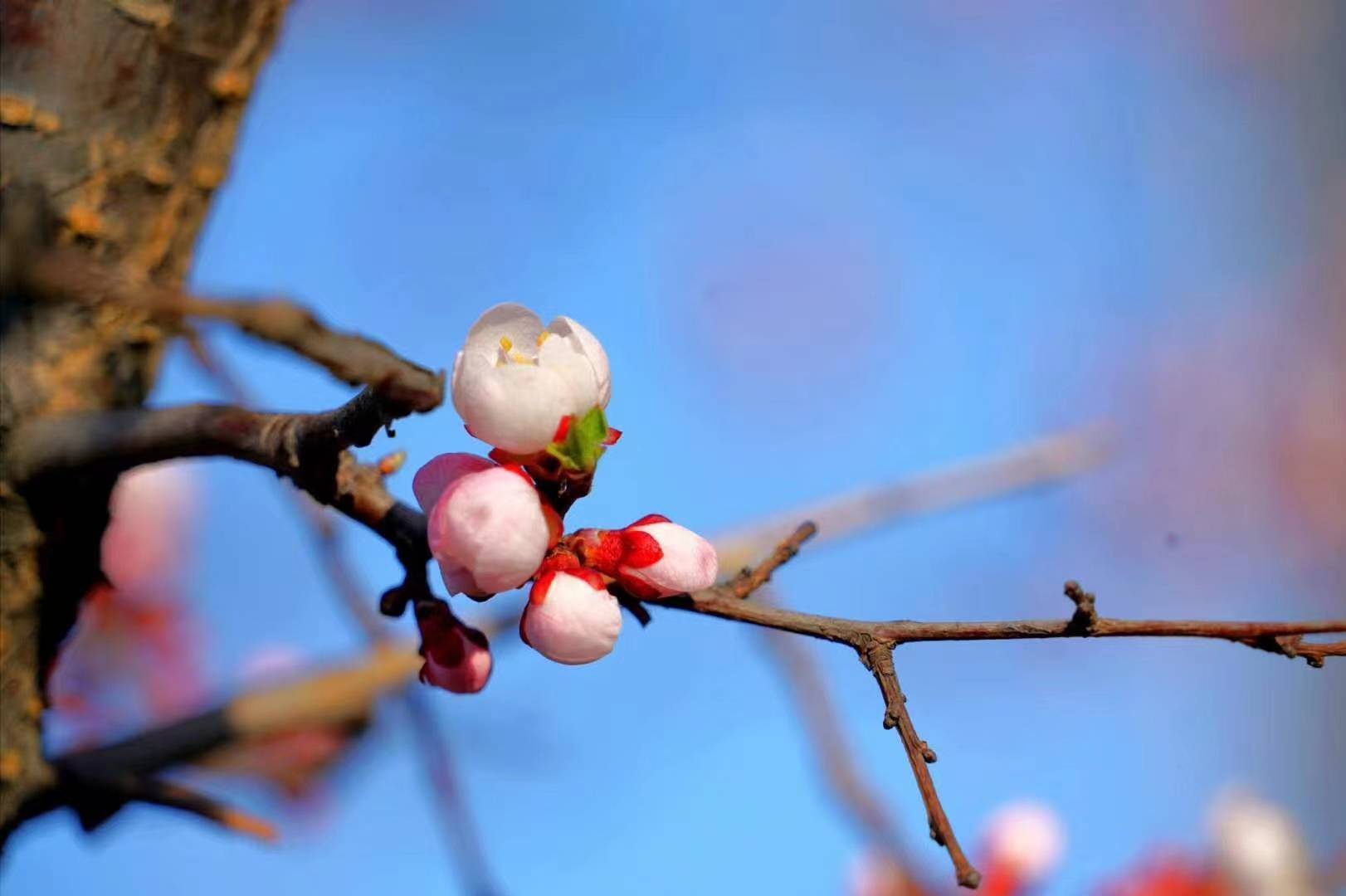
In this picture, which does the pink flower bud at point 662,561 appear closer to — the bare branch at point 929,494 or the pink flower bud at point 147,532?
the bare branch at point 929,494

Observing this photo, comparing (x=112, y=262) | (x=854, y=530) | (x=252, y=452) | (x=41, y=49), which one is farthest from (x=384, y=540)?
(x=854, y=530)

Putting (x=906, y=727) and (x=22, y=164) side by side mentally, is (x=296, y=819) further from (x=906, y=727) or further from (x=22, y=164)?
(x=906, y=727)

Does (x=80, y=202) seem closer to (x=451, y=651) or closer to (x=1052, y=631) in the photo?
(x=451, y=651)

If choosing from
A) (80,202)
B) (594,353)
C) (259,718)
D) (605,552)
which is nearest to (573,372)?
(594,353)

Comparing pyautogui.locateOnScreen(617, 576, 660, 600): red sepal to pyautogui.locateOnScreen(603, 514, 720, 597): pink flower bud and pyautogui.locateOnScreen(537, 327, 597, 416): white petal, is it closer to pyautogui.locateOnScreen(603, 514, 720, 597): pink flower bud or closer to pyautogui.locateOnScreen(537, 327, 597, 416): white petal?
pyautogui.locateOnScreen(603, 514, 720, 597): pink flower bud

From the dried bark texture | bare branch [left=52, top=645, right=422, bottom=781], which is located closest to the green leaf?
bare branch [left=52, top=645, right=422, bottom=781]
